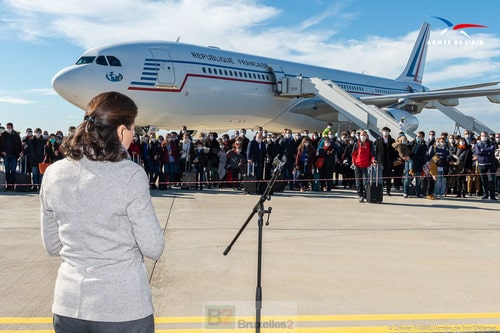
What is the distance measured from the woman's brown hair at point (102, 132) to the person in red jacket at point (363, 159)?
1025 centimetres

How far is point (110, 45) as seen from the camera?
51.4 feet

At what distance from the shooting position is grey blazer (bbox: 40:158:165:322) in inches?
73.4

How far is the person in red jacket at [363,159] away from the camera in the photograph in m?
11.8

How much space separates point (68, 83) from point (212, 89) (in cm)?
501

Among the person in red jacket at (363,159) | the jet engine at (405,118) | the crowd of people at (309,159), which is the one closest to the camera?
the person in red jacket at (363,159)

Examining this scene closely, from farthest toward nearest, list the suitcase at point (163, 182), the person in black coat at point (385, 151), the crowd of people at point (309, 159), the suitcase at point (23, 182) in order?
the suitcase at point (163, 182) → the suitcase at point (23, 182) → the crowd of people at point (309, 159) → the person in black coat at point (385, 151)

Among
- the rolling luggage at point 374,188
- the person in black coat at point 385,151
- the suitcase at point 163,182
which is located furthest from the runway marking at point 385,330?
the suitcase at point 163,182

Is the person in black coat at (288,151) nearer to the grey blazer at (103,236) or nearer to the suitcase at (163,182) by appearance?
the suitcase at (163,182)

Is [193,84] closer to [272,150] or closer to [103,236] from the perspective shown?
[272,150]

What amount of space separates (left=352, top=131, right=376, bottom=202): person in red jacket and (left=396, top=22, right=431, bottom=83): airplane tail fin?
87.4ft

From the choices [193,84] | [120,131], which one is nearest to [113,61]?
[193,84]

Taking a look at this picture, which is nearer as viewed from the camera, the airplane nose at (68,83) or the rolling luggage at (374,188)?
the rolling luggage at (374,188)

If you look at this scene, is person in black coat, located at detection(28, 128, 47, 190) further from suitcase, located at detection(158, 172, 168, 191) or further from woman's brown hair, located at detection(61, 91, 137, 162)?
woman's brown hair, located at detection(61, 91, 137, 162)

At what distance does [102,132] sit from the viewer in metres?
1.92
